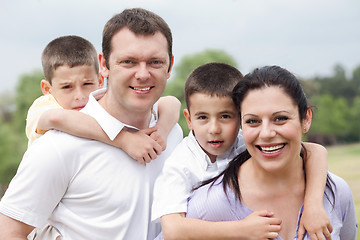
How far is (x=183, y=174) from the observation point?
3430mm

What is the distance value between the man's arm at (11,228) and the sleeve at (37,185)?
0.04 meters

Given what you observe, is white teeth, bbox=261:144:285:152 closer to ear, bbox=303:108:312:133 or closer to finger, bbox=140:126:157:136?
ear, bbox=303:108:312:133

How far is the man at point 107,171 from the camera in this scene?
3.58 m

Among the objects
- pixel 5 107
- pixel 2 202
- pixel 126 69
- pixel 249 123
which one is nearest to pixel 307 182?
pixel 249 123

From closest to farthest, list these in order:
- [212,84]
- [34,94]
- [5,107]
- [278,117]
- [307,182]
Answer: [278,117]
[307,182]
[212,84]
[34,94]
[5,107]

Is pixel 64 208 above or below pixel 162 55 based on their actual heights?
below

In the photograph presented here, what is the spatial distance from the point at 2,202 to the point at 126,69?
130 centimetres

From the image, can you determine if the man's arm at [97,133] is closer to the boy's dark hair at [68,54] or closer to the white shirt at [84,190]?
the white shirt at [84,190]

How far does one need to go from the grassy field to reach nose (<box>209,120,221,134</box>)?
1134 inches

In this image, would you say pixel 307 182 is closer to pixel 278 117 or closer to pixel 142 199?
pixel 278 117

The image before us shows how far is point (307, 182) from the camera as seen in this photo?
3289 millimetres

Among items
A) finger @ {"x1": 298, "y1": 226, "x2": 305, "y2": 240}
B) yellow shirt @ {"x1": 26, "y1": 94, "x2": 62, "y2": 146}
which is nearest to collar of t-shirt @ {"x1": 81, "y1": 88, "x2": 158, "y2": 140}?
yellow shirt @ {"x1": 26, "y1": 94, "x2": 62, "y2": 146}

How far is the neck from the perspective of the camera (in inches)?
147

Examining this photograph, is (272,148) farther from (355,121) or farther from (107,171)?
(355,121)
